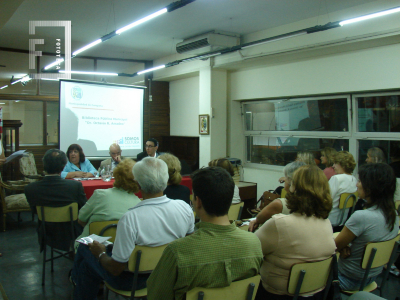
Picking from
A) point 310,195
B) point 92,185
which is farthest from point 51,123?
point 310,195

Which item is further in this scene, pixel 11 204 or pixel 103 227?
pixel 11 204

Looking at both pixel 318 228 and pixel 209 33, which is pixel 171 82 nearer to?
pixel 209 33

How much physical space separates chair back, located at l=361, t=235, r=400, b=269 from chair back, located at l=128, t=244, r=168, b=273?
1259 mm

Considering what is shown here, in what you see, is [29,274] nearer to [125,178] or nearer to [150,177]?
[125,178]

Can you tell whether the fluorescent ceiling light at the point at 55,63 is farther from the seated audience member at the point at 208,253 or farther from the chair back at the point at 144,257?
the seated audience member at the point at 208,253

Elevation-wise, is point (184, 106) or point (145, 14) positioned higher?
point (145, 14)

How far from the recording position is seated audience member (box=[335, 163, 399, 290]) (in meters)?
2.12

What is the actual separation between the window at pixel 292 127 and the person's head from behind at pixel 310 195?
446 centimetres

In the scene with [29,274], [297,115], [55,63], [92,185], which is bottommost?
[29,274]

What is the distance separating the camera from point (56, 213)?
2.98 metres

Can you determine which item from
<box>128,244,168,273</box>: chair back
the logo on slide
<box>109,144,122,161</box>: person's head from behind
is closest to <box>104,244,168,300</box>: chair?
<box>128,244,168,273</box>: chair back

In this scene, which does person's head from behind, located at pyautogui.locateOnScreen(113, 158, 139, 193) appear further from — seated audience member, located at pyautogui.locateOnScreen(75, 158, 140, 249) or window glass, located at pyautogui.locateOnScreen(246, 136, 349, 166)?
window glass, located at pyautogui.locateOnScreen(246, 136, 349, 166)

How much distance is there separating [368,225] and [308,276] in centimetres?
68

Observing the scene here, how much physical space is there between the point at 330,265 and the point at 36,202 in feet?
8.59
